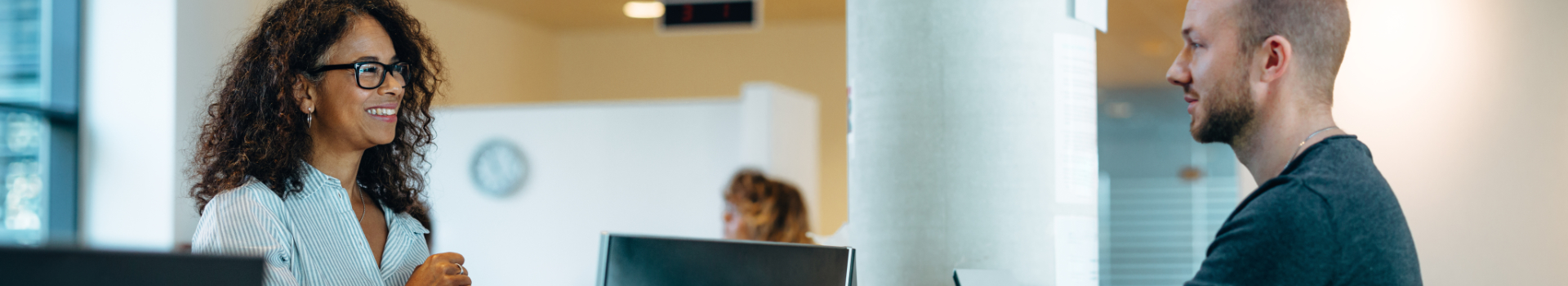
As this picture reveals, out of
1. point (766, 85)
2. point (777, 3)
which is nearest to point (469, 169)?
point (766, 85)

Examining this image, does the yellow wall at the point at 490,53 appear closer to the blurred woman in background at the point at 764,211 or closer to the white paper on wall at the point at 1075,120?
the blurred woman in background at the point at 764,211

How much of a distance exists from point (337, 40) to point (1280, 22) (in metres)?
1.19

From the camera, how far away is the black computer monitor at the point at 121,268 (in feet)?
2.18

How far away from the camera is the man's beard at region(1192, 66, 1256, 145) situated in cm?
113

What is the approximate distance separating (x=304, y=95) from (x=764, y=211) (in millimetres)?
2811

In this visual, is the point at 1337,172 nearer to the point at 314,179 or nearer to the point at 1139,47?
the point at 314,179

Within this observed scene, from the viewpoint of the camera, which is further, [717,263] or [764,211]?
[764,211]

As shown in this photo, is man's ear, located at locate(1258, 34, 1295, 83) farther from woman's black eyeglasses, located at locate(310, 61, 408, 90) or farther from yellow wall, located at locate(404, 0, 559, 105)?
yellow wall, located at locate(404, 0, 559, 105)

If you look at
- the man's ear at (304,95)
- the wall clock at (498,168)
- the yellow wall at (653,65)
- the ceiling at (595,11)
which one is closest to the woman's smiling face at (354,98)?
the man's ear at (304,95)

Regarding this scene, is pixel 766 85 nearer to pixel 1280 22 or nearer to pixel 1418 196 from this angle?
pixel 1418 196

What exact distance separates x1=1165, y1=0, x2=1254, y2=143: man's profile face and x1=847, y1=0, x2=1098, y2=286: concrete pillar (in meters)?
0.38

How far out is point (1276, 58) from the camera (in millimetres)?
1110

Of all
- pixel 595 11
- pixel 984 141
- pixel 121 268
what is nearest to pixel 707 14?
pixel 595 11

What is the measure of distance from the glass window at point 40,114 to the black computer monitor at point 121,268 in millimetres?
4568
